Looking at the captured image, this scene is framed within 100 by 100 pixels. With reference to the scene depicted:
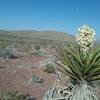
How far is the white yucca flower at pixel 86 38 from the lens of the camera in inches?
208

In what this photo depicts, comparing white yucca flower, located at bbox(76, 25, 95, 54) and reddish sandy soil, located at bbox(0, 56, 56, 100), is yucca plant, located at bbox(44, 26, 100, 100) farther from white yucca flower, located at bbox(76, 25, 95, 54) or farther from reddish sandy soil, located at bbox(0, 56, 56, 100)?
reddish sandy soil, located at bbox(0, 56, 56, 100)

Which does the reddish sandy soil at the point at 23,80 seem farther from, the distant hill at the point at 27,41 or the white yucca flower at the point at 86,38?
the white yucca flower at the point at 86,38

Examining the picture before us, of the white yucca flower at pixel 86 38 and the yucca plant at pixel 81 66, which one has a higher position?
the white yucca flower at pixel 86 38

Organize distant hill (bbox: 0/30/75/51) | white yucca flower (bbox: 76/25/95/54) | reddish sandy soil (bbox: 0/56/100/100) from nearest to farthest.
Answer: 1. white yucca flower (bbox: 76/25/95/54)
2. reddish sandy soil (bbox: 0/56/100/100)
3. distant hill (bbox: 0/30/75/51)

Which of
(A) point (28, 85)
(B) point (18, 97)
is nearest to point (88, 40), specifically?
(B) point (18, 97)

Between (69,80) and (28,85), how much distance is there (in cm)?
600

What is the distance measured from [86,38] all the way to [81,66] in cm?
65

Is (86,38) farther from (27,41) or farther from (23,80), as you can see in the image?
(27,41)

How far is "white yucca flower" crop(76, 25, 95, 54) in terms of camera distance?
17.4ft

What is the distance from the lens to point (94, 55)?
5.52 m

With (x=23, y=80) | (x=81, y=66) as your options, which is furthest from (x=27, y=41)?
(x=81, y=66)

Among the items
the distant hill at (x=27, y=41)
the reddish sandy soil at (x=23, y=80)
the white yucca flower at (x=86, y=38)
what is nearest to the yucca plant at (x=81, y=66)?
the white yucca flower at (x=86, y=38)

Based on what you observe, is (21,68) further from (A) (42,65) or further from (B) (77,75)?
(B) (77,75)

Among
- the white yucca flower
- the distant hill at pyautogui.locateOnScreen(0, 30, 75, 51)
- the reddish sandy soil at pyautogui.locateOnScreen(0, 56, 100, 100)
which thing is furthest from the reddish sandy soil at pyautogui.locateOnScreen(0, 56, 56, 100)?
the white yucca flower
